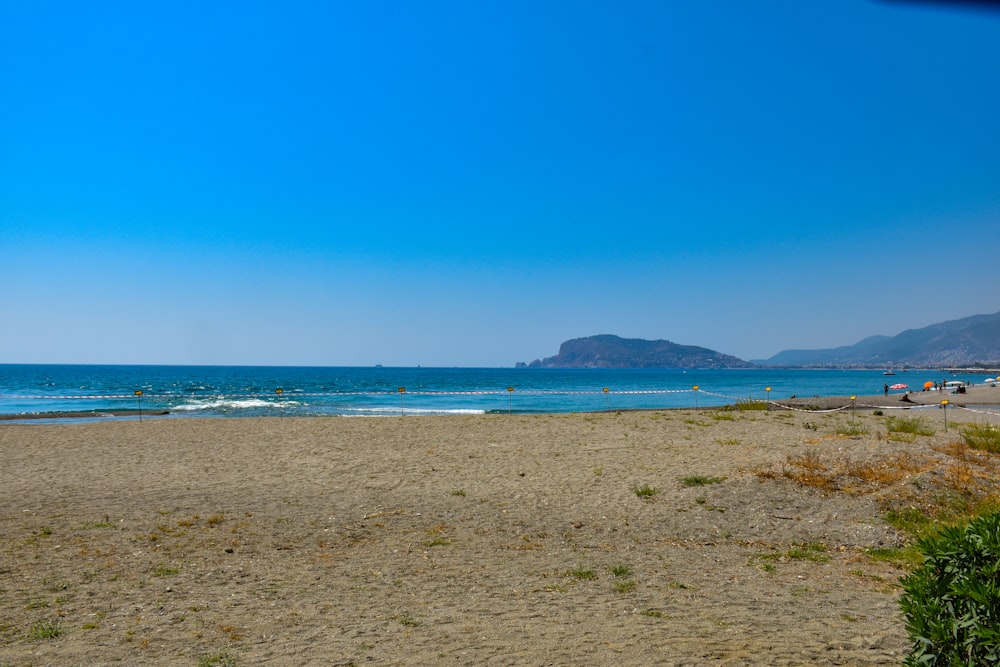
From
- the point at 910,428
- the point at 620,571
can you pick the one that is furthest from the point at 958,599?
the point at 910,428

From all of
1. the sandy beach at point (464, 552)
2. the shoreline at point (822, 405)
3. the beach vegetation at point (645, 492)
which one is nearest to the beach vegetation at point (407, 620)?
the sandy beach at point (464, 552)

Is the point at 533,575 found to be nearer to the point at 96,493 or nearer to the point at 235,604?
the point at 235,604

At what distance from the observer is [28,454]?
17.3 meters

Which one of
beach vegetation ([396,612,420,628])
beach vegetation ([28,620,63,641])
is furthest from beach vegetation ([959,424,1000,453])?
beach vegetation ([28,620,63,641])

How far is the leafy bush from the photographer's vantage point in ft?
10.1

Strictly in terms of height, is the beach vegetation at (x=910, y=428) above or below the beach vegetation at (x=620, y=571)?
above

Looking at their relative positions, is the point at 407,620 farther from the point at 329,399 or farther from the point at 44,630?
the point at 329,399

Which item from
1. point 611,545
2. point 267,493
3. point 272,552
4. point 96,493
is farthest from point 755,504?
point 96,493

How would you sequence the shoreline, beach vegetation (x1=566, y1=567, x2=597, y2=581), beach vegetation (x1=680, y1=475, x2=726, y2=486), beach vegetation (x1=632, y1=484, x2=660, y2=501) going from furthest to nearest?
the shoreline, beach vegetation (x1=680, y1=475, x2=726, y2=486), beach vegetation (x1=632, y1=484, x2=660, y2=501), beach vegetation (x1=566, y1=567, x2=597, y2=581)

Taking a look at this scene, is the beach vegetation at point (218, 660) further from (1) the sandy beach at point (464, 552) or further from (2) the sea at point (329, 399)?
(2) the sea at point (329, 399)

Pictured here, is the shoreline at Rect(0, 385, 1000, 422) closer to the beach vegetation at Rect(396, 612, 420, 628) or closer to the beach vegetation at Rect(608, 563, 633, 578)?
the beach vegetation at Rect(608, 563, 633, 578)

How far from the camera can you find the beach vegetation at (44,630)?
227 inches

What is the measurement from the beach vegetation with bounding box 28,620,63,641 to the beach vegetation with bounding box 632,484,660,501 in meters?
8.63

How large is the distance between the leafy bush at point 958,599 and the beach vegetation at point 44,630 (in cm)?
662
